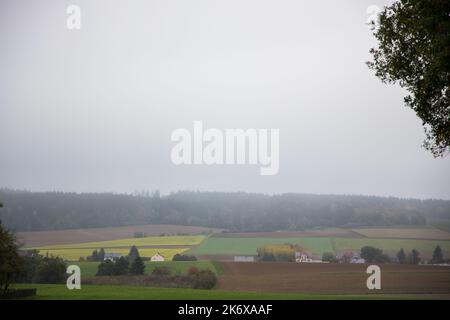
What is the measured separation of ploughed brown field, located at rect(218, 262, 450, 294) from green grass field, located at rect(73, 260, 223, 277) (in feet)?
2.67

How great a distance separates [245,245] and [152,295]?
10952 mm

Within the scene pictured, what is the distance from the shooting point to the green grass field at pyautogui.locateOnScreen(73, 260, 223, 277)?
90.5 feet

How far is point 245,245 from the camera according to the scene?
3188cm

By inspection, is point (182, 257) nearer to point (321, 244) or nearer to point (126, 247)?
point (126, 247)

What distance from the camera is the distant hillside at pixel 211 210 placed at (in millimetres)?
30641

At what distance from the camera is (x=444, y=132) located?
46.5 feet

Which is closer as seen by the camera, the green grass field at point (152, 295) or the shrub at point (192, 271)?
the green grass field at point (152, 295)

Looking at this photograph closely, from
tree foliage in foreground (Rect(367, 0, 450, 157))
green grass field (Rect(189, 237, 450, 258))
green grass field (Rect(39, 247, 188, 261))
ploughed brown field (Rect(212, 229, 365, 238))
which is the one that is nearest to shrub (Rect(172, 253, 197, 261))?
green grass field (Rect(39, 247, 188, 261))

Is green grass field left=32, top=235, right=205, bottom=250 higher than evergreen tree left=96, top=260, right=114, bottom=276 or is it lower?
higher

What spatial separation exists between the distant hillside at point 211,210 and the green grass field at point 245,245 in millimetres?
822

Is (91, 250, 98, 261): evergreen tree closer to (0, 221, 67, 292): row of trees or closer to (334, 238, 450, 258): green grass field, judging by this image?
(0, 221, 67, 292): row of trees

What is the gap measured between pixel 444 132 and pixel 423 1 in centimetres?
348

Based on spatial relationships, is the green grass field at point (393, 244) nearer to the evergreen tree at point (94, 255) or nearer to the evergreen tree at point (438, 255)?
the evergreen tree at point (438, 255)

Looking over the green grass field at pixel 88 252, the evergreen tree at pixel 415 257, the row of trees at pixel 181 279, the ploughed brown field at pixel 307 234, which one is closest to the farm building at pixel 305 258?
the ploughed brown field at pixel 307 234
